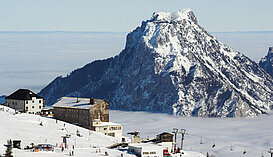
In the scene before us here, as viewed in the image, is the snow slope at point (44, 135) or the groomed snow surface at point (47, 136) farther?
the snow slope at point (44, 135)

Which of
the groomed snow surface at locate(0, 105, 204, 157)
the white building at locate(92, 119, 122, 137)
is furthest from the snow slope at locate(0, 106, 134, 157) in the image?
the white building at locate(92, 119, 122, 137)

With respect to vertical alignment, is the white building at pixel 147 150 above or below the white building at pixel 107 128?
below

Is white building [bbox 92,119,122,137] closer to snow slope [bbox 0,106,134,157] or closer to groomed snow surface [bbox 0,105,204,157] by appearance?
snow slope [bbox 0,106,134,157]

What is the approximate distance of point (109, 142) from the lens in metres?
158

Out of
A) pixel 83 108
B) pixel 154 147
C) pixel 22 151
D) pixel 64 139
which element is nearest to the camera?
pixel 22 151

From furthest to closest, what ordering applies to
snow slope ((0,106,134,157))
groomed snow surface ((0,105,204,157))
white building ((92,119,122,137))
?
white building ((92,119,122,137)), snow slope ((0,106,134,157)), groomed snow surface ((0,105,204,157))

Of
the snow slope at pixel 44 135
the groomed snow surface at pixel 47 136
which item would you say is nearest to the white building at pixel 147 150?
the groomed snow surface at pixel 47 136

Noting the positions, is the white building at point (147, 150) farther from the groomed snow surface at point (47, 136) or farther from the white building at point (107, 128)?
the white building at point (107, 128)

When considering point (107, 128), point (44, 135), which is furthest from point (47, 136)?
point (107, 128)

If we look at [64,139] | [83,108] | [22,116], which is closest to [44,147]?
[64,139]

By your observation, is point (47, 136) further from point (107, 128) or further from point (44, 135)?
point (107, 128)

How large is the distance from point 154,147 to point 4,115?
4786cm

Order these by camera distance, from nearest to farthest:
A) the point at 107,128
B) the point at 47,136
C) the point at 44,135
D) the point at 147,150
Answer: the point at 147,150 → the point at 47,136 → the point at 44,135 → the point at 107,128

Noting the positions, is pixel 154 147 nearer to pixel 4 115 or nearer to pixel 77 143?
pixel 77 143
